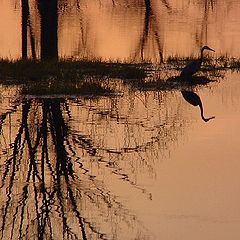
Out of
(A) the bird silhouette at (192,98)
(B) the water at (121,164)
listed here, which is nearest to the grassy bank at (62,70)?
(B) the water at (121,164)

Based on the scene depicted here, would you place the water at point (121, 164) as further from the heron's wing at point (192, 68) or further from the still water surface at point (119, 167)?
the heron's wing at point (192, 68)

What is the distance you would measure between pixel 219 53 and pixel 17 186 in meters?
15.7

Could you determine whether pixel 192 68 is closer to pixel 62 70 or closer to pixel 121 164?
pixel 62 70

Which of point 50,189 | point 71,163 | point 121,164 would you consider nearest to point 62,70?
point 71,163

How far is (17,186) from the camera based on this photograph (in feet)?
39.6

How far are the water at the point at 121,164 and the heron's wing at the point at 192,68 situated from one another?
0.37m

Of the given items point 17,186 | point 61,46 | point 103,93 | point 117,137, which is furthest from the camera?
point 61,46

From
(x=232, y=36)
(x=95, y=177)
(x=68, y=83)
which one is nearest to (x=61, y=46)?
(x=232, y=36)

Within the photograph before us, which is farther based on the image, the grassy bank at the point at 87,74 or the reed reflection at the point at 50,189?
the grassy bank at the point at 87,74

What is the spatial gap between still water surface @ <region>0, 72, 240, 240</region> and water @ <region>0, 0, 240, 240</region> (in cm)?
1

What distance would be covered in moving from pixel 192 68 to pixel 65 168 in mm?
7632

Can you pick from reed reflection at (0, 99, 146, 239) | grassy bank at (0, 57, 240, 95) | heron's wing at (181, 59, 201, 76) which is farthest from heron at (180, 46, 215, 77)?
reed reflection at (0, 99, 146, 239)

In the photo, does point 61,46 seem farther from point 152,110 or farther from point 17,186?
point 17,186

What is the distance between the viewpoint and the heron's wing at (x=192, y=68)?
19891mm
